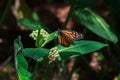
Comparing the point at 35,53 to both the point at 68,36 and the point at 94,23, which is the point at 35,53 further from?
the point at 94,23

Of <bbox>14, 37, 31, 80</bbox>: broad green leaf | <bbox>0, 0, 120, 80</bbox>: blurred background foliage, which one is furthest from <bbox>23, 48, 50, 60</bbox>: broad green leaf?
<bbox>0, 0, 120, 80</bbox>: blurred background foliage

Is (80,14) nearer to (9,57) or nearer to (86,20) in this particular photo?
(86,20)

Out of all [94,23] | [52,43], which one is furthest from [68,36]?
[52,43]

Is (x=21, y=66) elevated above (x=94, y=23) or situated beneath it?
elevated above

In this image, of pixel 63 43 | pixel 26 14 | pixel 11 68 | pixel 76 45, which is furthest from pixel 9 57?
pixel 63 43

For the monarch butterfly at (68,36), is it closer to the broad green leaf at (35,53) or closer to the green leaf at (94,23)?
the broad green leaf at (35,53)

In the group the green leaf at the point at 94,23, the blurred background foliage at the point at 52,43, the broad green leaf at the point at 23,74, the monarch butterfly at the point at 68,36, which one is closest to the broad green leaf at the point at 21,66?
the broad green leaf at the point at 23,74

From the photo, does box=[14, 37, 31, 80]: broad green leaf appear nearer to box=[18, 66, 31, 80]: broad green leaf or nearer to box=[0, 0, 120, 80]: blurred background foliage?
box=[18, 66, 31, 80]: broad green leaf
